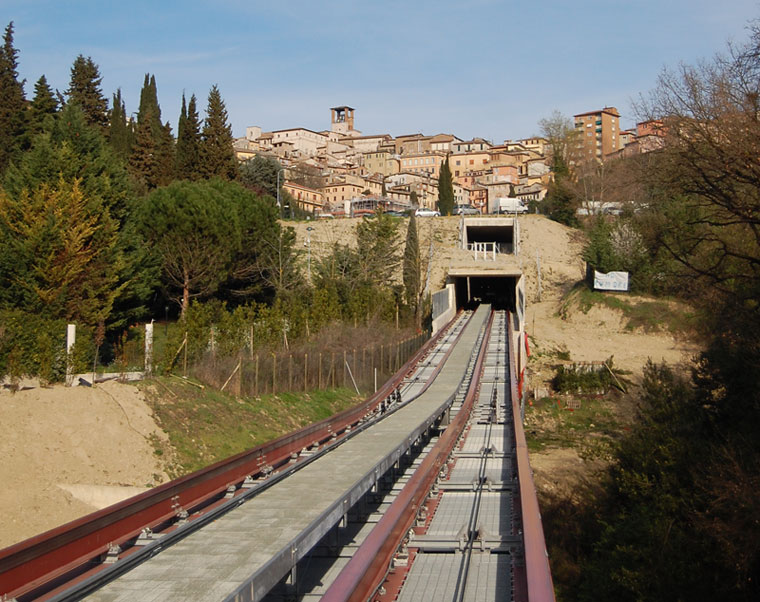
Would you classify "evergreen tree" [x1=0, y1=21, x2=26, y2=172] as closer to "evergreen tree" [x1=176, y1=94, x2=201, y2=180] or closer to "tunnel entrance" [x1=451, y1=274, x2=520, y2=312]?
"evergreen tree" [x1=176, y1=94, x2=201, y2=180]

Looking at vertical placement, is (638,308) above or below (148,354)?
above

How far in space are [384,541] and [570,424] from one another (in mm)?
19359

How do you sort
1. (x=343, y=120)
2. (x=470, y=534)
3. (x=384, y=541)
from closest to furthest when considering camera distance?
(x=384, y=541) → (x=470, y=534) → (x=343, y=120)

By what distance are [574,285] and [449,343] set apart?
65.6 ft

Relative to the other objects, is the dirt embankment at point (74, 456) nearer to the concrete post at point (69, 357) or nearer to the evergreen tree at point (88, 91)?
the concrete post at point (69, 357)

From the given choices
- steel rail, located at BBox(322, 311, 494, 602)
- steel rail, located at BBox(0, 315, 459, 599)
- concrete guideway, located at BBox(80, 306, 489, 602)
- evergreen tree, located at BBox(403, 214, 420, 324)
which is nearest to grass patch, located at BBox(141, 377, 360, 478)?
steel rail, located at BBox(0, 315, 459, 599)

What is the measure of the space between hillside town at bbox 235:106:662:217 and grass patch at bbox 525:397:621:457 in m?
57.6

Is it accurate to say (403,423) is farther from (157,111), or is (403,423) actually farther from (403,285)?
(157,111)

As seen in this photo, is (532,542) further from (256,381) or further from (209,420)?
(256,381)

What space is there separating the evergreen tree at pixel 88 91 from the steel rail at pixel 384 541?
53.0 metres

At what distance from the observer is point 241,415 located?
1692 centimetres

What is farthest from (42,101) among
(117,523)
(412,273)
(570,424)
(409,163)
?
(409,163)

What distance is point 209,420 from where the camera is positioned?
15.7 meters

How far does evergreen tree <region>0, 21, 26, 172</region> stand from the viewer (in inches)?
1793
